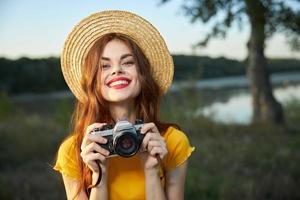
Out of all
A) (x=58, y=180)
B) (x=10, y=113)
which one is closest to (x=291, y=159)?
(x=58, y=180)

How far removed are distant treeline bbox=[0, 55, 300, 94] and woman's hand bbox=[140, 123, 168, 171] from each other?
4.70 m

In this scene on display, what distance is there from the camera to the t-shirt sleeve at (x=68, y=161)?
1.46m

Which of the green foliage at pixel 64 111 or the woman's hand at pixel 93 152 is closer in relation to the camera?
the woman's hand at pixel 93 152

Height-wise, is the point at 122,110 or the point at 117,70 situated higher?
the point at 117,70

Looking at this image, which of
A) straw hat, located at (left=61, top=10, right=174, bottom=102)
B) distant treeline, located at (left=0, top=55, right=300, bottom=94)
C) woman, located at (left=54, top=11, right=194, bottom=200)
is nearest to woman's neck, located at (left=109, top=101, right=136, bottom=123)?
woman, located at (left=54, top=11, right=194, bottom=200)

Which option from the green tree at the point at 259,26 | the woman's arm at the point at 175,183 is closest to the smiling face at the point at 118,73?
the woman's arm at the point at 175,183

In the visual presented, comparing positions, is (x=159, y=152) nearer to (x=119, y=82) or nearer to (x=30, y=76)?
(x=119, y=82)

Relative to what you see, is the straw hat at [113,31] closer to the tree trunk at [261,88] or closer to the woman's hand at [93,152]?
the woman's hand at [93,152]

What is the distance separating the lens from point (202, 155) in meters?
5.20

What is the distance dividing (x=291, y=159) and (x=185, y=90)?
2.69 m

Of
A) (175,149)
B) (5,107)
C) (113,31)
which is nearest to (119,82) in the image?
(113,31)

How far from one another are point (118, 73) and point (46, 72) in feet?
21.9

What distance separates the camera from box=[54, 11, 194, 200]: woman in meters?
1.40

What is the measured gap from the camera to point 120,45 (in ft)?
4.81
